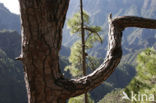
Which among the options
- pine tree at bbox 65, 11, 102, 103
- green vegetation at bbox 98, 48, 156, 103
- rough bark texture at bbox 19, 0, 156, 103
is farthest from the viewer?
pine tree at bbox 65, 11, 102, 103

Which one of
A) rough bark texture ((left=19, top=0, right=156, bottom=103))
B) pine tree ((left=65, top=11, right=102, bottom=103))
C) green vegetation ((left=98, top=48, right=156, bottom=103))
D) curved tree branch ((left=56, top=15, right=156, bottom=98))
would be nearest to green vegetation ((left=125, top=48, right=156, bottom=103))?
green vegetation ((left=98, top=48, right=156, bottom=103))

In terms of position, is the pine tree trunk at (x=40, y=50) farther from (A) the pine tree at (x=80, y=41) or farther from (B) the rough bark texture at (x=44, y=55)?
(A) the pine tree at (x=80, y=41)

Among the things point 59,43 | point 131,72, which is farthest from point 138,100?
point 131,72

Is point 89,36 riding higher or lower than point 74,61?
higher

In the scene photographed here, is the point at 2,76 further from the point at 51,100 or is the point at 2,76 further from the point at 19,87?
the point at 51,100

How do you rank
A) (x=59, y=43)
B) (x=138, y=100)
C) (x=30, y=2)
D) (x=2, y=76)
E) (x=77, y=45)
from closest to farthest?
(x=30, y=2) < (x=59, y=43) < (x=138, y=100) < (x=77, y=45) < (x=2, y=76)

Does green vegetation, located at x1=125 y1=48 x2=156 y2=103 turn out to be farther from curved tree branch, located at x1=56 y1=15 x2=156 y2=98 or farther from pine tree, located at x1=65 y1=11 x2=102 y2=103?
curved tree branch, located at x1=56 y1=15 x2=156 y2=98

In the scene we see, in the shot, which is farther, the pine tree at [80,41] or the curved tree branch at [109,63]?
the pine tree at [80,41]

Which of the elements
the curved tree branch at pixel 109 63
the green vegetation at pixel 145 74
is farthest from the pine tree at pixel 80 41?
the curved tree branch at pixel 109 63

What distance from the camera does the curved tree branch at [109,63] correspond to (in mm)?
1577

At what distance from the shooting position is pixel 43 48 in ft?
5.00

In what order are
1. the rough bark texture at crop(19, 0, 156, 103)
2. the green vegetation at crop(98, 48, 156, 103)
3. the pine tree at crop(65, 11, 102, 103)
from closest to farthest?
the rough bark texture at crop(19, 0, 156, 103) < the green vegetation at crop(98, 48, 156, 103) < the pine tree at crop(65, 11, 102, 103)

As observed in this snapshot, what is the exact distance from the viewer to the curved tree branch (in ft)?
5.17

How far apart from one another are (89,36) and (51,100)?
7287 millimetres
